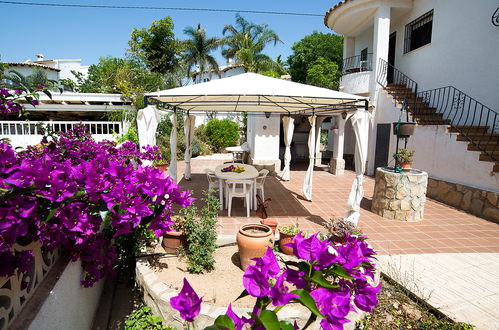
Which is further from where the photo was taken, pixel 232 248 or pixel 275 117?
pixel 275 117

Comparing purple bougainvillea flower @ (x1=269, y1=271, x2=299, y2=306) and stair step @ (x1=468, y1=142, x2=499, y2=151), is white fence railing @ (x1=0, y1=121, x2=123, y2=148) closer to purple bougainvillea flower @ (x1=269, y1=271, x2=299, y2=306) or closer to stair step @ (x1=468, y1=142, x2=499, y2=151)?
purple bougainvillea flower @ (x1=269, y1=271, x2=299, y2=306)

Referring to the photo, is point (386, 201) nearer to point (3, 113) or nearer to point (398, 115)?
point (398, 115)

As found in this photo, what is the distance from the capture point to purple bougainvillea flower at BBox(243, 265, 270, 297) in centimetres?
84

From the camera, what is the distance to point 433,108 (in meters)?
9.35

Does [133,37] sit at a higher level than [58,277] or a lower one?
higher

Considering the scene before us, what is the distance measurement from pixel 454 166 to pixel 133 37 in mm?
23835

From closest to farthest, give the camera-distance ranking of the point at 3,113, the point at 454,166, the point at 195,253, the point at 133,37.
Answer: the point at 3,113, the point at 195,253, the point at 454,166, the point at 133,37

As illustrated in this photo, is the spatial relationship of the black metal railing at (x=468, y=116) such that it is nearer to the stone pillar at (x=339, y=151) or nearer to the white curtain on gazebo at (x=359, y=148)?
the stone pillar at (x=339, y=151)

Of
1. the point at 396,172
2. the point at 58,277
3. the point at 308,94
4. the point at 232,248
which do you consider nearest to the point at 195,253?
the point at 232,248

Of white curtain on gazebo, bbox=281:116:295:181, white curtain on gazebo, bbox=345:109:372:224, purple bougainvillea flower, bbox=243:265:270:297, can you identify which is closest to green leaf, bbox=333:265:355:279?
purple bougainvillea flower, bbox=243:265:270:297

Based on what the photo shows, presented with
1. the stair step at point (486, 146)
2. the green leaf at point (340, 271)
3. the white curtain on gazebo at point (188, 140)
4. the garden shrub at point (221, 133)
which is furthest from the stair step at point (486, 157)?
the garden shrub at point (221, 133)

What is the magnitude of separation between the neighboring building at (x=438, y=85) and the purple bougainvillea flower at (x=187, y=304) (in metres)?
7.66

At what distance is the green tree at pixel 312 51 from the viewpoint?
28.4m

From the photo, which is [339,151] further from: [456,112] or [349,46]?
[349,46]
